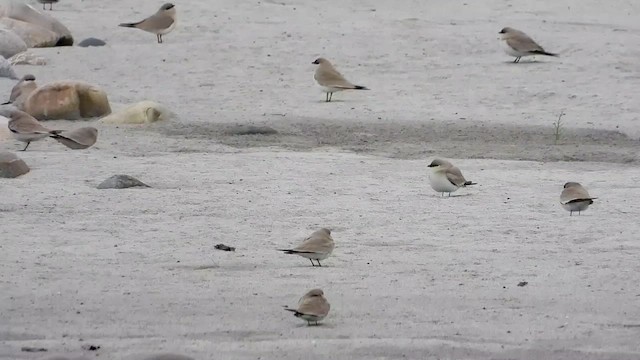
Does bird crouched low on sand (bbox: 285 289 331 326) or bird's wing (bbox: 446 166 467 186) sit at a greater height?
bird's wing (bbox: 446 166 467 186)

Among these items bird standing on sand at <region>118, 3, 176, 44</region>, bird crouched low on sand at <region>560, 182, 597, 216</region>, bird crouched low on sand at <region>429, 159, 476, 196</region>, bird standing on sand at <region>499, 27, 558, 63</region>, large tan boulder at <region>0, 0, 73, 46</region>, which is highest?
bird standing on sand at <region>499, 27, 558, 63</region>

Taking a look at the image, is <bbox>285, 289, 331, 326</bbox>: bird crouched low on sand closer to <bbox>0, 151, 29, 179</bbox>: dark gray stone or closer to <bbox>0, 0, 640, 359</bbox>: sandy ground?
<bbox>0, 0, 640, 359</bbox>: sandy ground

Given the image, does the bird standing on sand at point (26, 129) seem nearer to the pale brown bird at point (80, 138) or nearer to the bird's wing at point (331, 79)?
the pale brown bird at point (80, 138)

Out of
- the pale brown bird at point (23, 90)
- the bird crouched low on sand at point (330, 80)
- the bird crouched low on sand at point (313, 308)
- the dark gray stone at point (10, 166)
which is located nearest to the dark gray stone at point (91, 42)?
the pale brown bird at point (23, 90)

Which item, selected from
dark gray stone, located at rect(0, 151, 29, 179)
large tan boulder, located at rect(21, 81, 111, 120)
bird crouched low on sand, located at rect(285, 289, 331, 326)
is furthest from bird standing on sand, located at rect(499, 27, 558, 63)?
bird crouched low on sand, located at rect(285, 289, 331, 326)

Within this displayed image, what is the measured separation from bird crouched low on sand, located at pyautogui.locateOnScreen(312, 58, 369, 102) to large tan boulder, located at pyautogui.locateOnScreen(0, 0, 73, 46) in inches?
168

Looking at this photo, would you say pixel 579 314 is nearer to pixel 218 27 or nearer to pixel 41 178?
pixel 41 178

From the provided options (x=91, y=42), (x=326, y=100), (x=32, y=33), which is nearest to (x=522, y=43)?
(x=326, y=100)

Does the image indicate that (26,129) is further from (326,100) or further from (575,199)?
(575,199)

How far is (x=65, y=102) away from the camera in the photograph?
13820 mm

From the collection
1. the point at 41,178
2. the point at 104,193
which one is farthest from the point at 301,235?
the point at 41,178

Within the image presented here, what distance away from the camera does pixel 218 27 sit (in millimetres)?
18531

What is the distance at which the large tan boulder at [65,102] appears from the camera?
1374 cm

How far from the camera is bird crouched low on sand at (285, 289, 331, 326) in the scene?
6.54m
